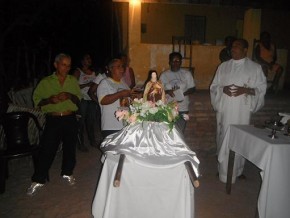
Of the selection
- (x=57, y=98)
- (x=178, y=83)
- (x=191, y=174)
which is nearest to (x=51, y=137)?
(x=57, y=98)

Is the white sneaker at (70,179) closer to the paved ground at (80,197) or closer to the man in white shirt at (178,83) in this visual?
the paved ground at (80,197)

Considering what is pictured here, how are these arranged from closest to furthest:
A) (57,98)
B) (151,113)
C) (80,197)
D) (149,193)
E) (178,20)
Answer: (149,193) < (151,113) < (57,98) < (80,197) < (178,20)

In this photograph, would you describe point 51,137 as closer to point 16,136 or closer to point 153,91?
point 16,136

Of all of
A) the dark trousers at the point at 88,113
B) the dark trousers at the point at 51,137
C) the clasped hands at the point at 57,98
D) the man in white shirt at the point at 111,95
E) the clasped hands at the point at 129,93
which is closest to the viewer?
the clasped hands at the point at 129,93

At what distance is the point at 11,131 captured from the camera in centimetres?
515

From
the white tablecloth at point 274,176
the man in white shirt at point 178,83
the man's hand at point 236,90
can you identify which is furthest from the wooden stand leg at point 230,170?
the man in white shirt at point 178,83

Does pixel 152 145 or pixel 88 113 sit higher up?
pixel 152 145

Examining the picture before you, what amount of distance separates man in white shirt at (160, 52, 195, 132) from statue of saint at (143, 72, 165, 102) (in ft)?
6.17

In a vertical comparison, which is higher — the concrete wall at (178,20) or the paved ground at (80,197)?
the concrete wall at (178,20)

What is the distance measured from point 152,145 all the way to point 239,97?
2.40 meters

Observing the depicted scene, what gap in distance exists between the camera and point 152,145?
3316 mm

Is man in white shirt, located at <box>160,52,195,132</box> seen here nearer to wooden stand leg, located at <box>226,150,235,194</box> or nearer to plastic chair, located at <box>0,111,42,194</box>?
wooden stand leg, located at <box>226,150,235,194</box>

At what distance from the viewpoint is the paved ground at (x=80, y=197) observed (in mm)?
4312

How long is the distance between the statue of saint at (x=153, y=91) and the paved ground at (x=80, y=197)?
6.22ft
